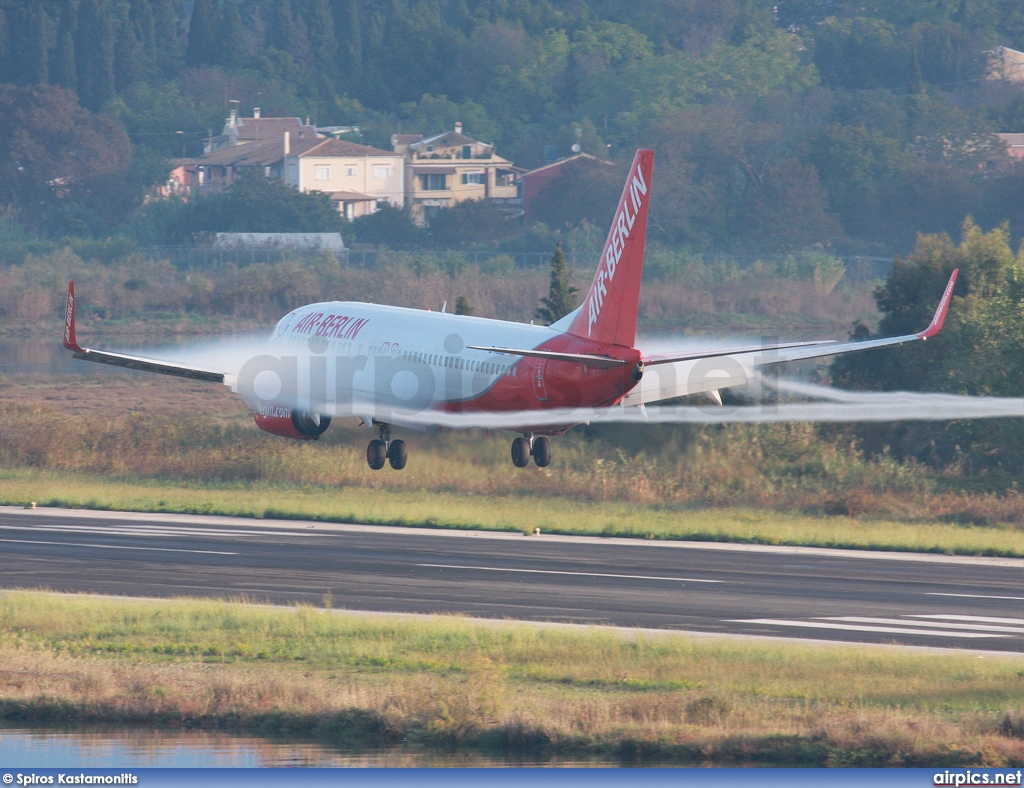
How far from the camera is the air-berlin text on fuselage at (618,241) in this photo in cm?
5312

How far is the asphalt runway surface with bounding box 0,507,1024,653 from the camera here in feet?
163

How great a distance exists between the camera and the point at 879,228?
619ft

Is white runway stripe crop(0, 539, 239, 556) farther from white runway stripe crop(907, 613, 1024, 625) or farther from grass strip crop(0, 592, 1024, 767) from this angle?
white runway stripe crop(907, 613, 1024, 625)

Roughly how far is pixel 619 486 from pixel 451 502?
8302 millimetres

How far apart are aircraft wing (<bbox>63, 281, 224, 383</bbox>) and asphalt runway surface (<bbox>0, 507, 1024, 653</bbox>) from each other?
731 centimetres

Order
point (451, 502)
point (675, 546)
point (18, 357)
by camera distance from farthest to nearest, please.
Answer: point (18, 357) → point (451, 502) → point (675, 546)

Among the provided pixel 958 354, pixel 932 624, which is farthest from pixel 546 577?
pixel 958 354

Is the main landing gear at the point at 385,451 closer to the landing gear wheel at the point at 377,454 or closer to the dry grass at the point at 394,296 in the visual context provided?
the landing gear wheel at the point at 377,454

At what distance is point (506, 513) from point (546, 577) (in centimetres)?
1660

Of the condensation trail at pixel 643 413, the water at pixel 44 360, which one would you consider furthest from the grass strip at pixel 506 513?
the water at pixel 44 360

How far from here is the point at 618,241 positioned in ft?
175

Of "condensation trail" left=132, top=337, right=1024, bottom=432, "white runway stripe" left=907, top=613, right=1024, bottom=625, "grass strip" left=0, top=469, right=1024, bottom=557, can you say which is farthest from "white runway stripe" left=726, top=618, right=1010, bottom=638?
"grass strip" left=0, top=469, right=1024, bottom=557

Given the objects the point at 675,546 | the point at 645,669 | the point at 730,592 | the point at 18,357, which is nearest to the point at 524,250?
the point at 18,357

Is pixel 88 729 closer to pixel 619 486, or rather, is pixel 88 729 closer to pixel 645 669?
pixel 645 669
